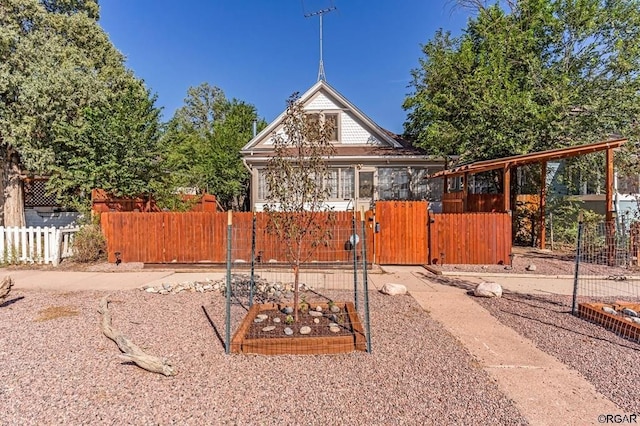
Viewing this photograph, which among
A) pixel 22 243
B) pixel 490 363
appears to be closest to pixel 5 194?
pixel 22 243

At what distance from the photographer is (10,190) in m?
11.9

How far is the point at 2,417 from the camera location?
9.27ft

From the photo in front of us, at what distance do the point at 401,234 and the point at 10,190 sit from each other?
41.8 ft

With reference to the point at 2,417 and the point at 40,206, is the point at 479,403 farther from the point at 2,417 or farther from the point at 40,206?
the point at 40,206

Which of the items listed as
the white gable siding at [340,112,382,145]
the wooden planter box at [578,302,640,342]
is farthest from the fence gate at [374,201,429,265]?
the white gable siding at [340,112,382,145]

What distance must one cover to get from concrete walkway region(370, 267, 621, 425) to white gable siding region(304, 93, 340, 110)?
11424 millimetres

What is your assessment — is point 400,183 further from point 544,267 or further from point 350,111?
point 544,267

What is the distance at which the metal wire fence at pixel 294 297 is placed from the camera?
4047mm

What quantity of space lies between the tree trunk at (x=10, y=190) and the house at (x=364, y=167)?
767 centimetres

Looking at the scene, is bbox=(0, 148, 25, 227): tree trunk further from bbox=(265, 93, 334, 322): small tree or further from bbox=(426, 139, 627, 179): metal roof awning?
bbox=(426, 139, 627, 179): metal roof awning

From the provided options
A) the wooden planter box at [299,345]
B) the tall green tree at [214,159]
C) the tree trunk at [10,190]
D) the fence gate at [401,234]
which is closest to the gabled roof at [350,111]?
the tall green tree at [214,159]

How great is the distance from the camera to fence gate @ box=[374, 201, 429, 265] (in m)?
9.70

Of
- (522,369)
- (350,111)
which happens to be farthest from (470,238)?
(350,111)

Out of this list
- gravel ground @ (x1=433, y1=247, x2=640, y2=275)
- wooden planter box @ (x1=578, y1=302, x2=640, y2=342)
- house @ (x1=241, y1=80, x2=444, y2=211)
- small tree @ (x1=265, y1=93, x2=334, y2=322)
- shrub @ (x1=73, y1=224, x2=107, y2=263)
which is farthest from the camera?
house @ (x1=241, y1=80, x2=444, y2=211)
